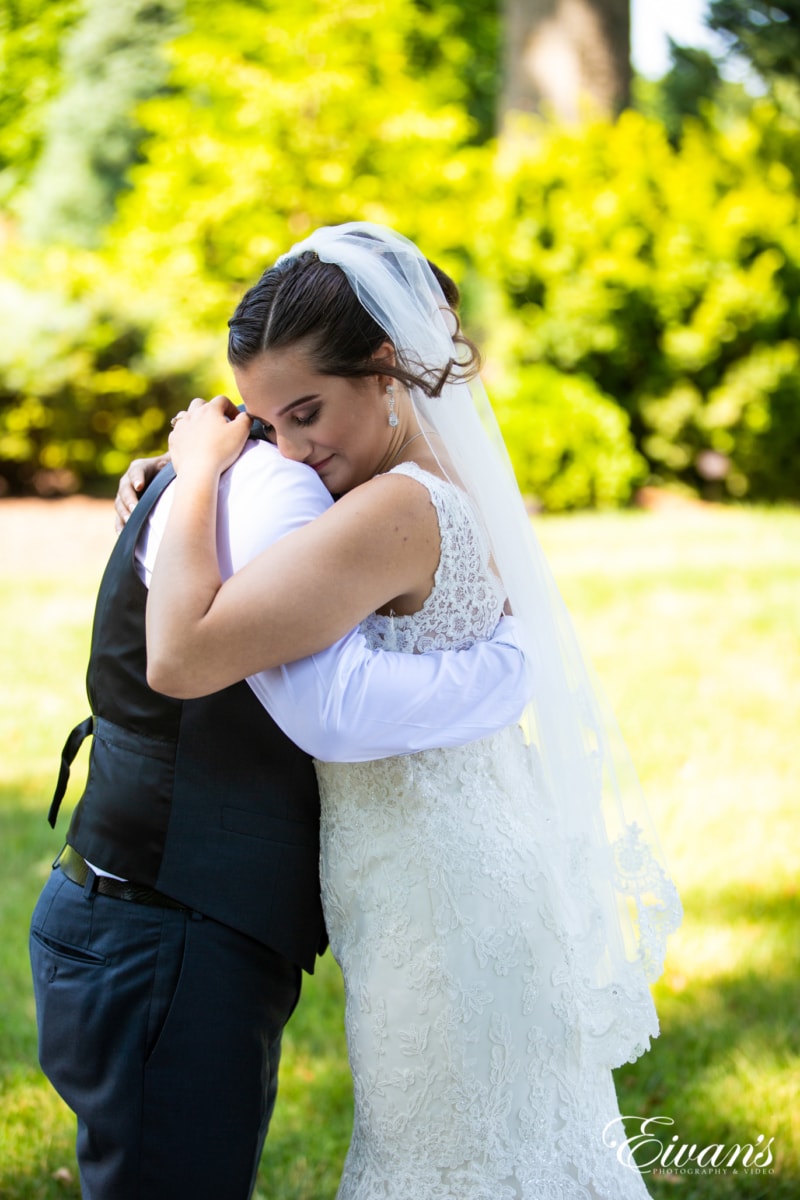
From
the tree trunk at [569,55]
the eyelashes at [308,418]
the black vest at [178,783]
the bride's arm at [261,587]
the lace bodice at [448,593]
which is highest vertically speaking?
the eyelashes at [308,418]

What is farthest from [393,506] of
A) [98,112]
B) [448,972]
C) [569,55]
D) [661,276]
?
[98,112]

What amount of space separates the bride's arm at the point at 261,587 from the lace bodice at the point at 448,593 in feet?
0.36

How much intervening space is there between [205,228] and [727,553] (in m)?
8.40

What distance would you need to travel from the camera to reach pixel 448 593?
6.67 ft

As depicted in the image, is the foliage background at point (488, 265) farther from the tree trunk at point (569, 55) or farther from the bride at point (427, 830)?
the bride at point (427, 830)

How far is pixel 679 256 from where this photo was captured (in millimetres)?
12078

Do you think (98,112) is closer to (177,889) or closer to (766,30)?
(766,30)

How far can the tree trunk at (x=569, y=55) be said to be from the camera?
1321 cm

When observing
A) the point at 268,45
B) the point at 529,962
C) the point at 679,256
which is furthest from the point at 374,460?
the point at 268,45

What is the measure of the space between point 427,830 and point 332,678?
405mm

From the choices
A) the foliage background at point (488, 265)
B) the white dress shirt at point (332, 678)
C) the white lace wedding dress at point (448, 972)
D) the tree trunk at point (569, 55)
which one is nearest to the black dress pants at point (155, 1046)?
the white lace wedding dress at point (448, 972)

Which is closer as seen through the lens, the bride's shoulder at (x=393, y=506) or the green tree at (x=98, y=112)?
the bride's shoulder at (x=393, y=506)

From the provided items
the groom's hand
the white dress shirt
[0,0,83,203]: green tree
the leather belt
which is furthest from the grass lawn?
[0,0,83,203]: green tree

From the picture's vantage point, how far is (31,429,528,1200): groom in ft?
6.33
